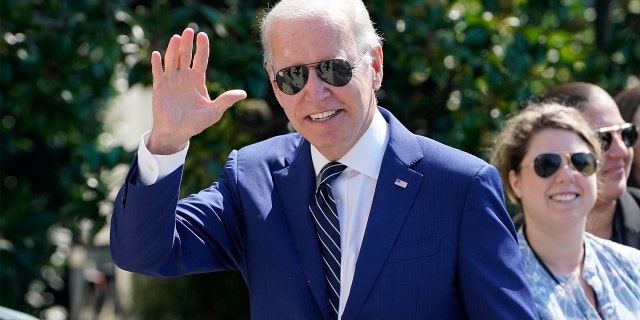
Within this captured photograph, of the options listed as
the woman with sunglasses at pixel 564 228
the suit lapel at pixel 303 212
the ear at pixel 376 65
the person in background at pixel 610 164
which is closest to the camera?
the suit lapel at pixel 303 212

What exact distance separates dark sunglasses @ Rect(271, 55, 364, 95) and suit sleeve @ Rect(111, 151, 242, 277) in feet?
0.98

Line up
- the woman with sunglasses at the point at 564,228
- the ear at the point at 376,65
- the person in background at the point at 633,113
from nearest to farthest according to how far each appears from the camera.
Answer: the ear at the point at 376,65 → the woman with sunglasses at the point at 564,228 → the person in background at the point at 633,113

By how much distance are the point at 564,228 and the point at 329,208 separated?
82 centimetres

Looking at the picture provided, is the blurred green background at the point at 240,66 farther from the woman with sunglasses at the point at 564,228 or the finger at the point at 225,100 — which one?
the finger at the point at 225,100

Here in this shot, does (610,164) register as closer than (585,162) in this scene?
No

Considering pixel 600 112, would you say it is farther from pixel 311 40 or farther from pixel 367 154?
pixel 311 40

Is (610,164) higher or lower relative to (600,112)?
lower

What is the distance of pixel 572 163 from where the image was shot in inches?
113

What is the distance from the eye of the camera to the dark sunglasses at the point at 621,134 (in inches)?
129

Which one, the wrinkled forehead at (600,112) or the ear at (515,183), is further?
the wrinkled forehead at (600,112)

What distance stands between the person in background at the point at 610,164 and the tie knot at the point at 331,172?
3.70ft

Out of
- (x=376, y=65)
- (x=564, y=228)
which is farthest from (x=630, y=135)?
(x=376, y=65)

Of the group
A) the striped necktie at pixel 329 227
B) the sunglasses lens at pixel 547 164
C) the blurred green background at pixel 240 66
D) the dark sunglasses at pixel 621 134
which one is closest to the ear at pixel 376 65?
the striped necktie at pixel 329 227

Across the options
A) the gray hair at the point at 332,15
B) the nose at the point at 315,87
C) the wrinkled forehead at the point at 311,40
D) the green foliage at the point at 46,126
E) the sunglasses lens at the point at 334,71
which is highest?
the gray hair at the point at 332,15
